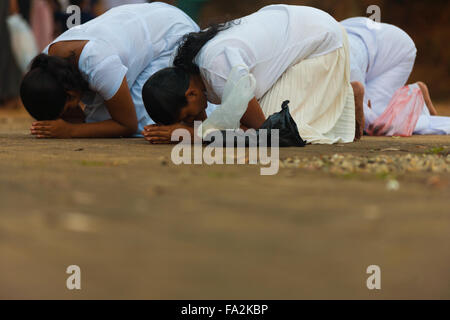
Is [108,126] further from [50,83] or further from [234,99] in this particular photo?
[234,99]

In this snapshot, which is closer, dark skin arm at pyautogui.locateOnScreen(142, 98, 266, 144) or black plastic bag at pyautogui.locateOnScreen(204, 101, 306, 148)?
black plastic bag at pyautogui.locateOnScreen(204, 101, 306, 148)

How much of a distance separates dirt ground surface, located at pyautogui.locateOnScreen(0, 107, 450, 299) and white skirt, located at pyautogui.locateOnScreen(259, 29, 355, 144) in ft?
5.50

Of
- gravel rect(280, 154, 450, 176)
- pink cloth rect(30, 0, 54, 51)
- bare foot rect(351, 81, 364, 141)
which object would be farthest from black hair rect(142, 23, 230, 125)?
pink cloth rect(30, 0, 54, 51)

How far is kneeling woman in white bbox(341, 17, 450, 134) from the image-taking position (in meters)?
5.03

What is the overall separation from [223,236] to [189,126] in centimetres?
220

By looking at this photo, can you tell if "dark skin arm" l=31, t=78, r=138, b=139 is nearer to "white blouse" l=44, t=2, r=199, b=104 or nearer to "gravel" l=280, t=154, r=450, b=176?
"white blouse" l=44, t=2, r=199, b=104

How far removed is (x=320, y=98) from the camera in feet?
13.0

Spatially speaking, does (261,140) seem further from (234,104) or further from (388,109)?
(388,109)

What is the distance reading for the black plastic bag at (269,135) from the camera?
3.27 metres

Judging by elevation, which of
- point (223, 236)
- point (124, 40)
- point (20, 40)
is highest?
point (20, 40)

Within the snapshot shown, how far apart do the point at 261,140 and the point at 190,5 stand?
9.76 ft

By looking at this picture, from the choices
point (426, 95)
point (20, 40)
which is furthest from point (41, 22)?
point (426, 95)

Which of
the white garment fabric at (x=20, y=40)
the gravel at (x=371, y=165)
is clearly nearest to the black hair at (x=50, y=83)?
the gravel at (x=371, y=165)

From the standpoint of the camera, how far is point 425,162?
2693 mm
